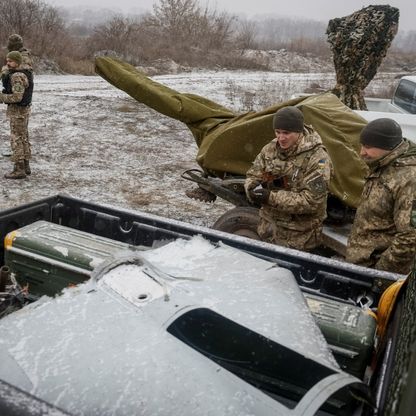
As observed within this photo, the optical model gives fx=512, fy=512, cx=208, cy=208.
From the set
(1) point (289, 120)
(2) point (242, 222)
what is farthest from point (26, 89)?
(1) point (289, 120)

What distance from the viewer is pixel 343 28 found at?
8344 mm

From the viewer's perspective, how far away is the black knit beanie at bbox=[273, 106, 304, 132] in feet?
11.3

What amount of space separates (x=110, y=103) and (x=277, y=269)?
35.6ft

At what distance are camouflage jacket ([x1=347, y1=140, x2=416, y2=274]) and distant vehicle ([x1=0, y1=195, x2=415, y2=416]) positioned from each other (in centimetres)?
29

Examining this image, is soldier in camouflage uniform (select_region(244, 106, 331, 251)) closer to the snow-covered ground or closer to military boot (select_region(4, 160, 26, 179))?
the snow-covered ground

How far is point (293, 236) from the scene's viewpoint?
3807mm

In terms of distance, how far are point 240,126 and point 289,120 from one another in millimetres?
1079

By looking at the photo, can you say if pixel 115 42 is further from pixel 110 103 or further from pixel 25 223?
pixel 25 223

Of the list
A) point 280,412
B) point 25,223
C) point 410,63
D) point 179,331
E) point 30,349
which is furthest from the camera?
point 410,63

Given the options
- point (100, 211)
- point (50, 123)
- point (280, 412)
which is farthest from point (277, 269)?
point (50, 123)

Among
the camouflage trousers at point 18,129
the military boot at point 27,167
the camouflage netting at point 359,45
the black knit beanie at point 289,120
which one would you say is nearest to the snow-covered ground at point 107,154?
the military boot at point 27,167

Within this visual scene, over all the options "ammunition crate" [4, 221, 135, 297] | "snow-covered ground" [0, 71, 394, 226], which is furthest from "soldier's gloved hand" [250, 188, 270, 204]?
"snow-covered ground" [0, 71, 394, 226]

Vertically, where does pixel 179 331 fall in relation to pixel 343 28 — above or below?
below

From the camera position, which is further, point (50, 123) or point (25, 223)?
Answer: point (50, 123)
